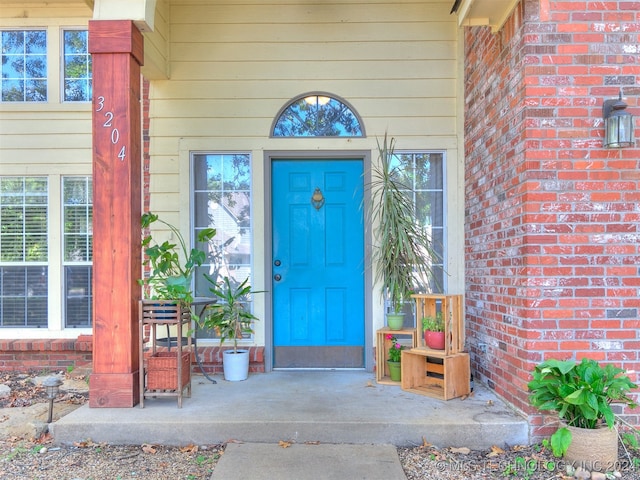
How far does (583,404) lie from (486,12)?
251 cm

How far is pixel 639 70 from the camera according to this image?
2686 millimetres

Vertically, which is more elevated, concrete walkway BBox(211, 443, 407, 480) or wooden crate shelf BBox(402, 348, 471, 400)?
wooden crate shelf BBox(402, 348, 471, 400)

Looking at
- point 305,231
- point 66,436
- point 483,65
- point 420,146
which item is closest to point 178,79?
point 305,231

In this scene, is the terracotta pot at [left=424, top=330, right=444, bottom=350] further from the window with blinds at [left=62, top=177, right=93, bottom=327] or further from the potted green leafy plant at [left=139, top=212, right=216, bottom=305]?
the window with blinds at [left=62, top=177, right=93, bottom=327]

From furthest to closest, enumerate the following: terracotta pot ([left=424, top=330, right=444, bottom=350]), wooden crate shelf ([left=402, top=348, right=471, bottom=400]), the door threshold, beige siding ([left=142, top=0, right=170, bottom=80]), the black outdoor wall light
→ the door threshold
beige siding ([left=142, top=0, right=170, bottom=80])
terracotta pot ([left=424, top=330, right=444, bottom=350])
wooden crate shelf ([left=402, top=348, right=471, bottom=400])
the black outdoor wall light

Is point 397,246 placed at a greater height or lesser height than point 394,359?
greater

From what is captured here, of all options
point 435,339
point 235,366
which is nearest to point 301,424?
point 235,366

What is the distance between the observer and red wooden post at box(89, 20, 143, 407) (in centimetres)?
290

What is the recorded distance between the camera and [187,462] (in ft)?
8.29

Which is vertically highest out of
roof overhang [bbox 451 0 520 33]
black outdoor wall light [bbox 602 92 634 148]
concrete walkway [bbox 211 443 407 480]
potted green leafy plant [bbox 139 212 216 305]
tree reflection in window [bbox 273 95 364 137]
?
roof overhang [bbox 451 0 520 33]

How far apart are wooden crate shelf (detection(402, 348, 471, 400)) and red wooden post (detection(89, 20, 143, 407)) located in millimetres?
1965

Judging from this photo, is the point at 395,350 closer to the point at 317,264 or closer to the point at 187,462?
the point at 317,264

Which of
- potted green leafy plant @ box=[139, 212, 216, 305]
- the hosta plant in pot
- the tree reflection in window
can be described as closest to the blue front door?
the tree reflection in window

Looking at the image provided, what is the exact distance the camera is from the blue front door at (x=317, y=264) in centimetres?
397
